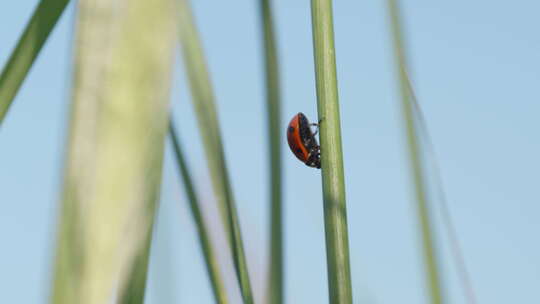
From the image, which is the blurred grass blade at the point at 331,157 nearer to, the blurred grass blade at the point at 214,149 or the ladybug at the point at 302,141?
the blurred grass blade at the point at 214,149

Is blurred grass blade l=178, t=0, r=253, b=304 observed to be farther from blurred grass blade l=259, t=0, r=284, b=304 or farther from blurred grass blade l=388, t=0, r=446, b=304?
blurred grass blade l=388, t=0, r=446, b=304

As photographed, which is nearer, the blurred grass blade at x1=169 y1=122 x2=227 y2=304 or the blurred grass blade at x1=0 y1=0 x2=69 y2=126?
the blurred grass blade at x1=0 y1=0 x2=69 y2=126

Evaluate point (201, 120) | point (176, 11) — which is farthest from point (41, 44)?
point (176, 11)

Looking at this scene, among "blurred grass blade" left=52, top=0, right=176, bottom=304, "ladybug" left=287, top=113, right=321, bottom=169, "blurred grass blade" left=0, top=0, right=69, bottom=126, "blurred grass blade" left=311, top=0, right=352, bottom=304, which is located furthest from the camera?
"ladybug" left=287, top=113, right=321, bottom=169

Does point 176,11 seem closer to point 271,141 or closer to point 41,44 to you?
point 41,44

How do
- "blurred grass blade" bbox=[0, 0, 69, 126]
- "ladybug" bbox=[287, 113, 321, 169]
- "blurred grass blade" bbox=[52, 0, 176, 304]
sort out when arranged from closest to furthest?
"blurred grass blade" bbox=[52, 0, 176, 304] < "blurred grass blade" bbox=[0, 0, 69, 126] < "ladybug" bbox=[287, 113, 321, 169]

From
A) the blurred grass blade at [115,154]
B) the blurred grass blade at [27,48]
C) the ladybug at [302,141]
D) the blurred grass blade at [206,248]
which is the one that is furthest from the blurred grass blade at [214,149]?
the ladybug at [302,141]

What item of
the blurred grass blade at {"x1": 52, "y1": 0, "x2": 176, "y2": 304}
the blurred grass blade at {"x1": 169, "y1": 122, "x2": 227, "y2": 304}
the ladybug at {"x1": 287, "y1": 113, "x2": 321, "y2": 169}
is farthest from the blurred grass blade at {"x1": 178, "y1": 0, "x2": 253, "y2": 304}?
the ladybug at {"x1": 287, "y1": 113, "x2": 321, "y2": 169}
